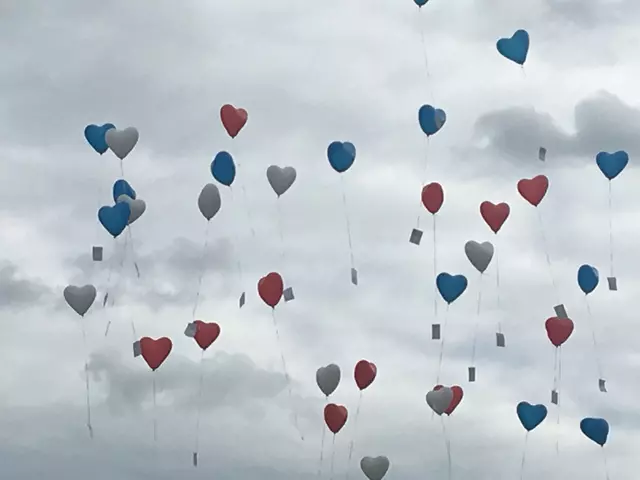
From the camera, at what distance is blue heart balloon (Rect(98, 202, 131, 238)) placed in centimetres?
2269

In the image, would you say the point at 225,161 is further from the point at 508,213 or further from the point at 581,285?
the point at 581,285

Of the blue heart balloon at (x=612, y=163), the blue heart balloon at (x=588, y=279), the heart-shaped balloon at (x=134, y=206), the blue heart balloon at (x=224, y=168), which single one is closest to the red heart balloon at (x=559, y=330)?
the blue heart balloon at (x=588, y=279)

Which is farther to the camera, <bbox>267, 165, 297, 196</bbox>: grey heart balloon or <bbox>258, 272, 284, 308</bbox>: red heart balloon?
<bbox>267, 165, 297, 196</bbox>: grey heart balloon

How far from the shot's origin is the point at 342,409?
957 inches

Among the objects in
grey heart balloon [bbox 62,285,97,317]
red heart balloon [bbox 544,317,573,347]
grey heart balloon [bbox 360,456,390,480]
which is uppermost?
grey heart balloon [bbox 62,285,97,317]

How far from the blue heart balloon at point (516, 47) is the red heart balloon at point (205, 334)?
7.76 m

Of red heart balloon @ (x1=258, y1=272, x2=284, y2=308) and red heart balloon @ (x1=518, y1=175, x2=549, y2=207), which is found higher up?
red heart balloon @ (x1=518, y1=175, x2=549, y2=207)

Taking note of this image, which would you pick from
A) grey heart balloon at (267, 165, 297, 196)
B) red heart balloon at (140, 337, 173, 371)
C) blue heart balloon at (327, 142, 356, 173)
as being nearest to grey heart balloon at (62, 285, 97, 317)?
red heart balloon at (140, 337, 173, 371)

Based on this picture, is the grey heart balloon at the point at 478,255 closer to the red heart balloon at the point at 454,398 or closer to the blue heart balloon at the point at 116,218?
the red heart balloon at the point at 454,398

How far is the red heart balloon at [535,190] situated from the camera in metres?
24.1

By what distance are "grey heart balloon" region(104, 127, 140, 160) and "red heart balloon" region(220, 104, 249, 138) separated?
5.85 ft

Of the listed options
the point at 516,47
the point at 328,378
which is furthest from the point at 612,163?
the point at 328,378

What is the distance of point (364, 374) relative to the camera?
24.3 metres

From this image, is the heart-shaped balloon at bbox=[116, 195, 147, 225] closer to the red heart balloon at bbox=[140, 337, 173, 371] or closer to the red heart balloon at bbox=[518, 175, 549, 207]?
the red heart balloon at bbox=[140, 337, 173, 371]
